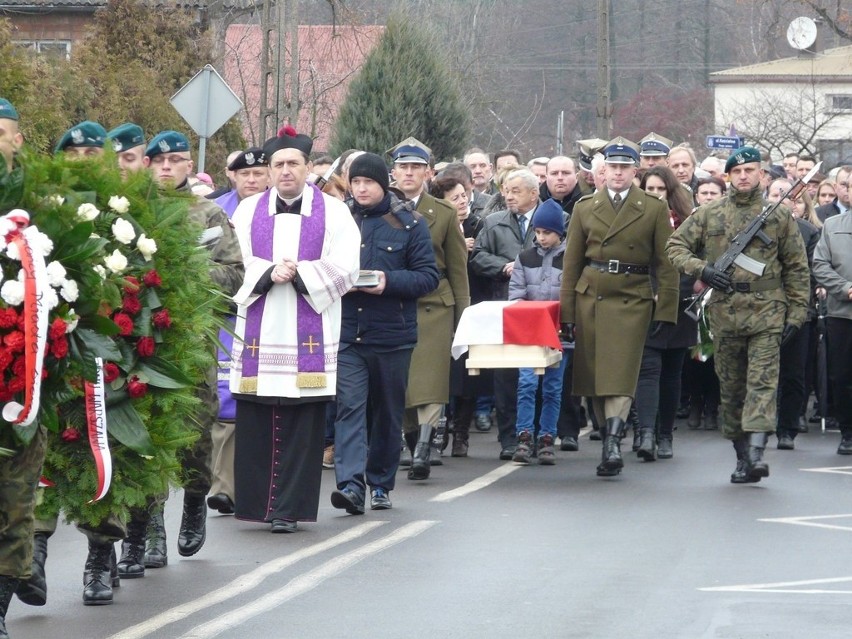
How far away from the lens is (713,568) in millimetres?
9109

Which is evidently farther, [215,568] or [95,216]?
[215,568]

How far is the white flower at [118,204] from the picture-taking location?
7.79 meters

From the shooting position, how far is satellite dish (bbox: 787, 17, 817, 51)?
5953 cm

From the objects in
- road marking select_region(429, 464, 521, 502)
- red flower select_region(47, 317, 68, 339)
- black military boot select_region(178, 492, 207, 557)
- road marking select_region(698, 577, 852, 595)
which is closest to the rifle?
road marking select_region(429, 464, 521, 502)

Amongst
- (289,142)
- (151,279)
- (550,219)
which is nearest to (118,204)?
(151,279)

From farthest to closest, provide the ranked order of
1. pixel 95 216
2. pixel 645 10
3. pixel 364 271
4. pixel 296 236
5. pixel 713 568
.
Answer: pixel 645 10 → pixel 364 271 → pixel 296 236 → pixel 713 568 → pixel 95 216

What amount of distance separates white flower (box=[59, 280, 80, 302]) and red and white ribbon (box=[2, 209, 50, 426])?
0.18 m

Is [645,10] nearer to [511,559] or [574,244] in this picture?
[574,244]

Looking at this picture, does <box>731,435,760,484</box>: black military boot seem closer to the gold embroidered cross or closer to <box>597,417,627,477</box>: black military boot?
<box>597,417,627,477</box>: black military boot

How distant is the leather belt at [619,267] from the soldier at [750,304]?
1.53 ft

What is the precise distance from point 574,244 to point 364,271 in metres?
2.68

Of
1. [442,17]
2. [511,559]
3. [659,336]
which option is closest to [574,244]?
[659,336]

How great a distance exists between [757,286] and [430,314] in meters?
2.33

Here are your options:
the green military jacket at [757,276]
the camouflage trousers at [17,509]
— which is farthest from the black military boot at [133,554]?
the green military jacket at [757,276]
